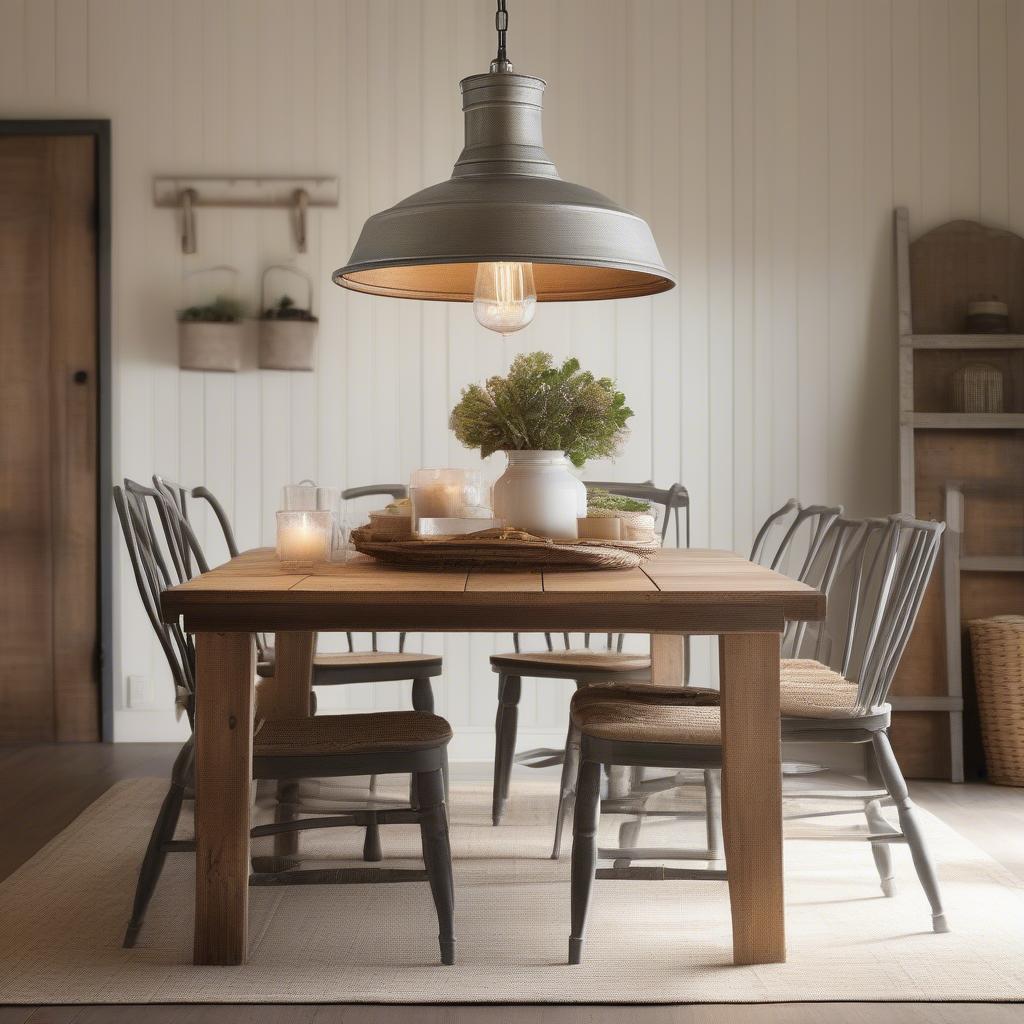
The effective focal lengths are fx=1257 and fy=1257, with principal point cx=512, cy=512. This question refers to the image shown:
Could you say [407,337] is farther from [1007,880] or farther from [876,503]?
[1007,880]

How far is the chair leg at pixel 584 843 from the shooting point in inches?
86.8

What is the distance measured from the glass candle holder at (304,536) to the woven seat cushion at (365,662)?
0.73 m

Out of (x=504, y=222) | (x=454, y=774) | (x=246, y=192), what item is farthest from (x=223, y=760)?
(x=246, y=192)

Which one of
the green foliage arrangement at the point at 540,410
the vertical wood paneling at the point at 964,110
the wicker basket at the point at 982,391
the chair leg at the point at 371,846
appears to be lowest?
the chair leg at the point at 371,846

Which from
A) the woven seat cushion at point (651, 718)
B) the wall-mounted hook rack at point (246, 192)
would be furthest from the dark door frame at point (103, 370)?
the woven seat cushion at point (651, 718)

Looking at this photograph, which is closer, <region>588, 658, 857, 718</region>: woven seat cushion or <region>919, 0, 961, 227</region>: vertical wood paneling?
<region>588, 658, 857, 718</region>: woven seat cushion

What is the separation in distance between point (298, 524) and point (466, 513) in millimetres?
363

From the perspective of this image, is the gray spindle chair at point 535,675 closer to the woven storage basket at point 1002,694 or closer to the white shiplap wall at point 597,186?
the white shiplap wall at point 597,186

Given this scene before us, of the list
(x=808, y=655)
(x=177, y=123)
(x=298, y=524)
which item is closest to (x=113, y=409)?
(x=177, y=123)

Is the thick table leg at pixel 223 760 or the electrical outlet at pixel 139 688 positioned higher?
the thick table leg at pixel 223 760

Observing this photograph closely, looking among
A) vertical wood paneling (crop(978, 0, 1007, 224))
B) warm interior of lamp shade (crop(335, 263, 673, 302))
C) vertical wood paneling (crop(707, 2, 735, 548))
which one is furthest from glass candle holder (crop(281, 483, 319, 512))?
vertical wood paneling (crop(978, 0, 1007, 224))

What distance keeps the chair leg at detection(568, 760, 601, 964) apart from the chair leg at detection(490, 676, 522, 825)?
39.9 inches

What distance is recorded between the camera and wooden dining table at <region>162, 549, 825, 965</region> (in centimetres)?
206

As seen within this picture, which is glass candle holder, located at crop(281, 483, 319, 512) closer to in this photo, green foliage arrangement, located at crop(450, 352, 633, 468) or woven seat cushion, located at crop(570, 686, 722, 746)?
green foliage arrangement, located at crop(450, 352, 633, 468)
